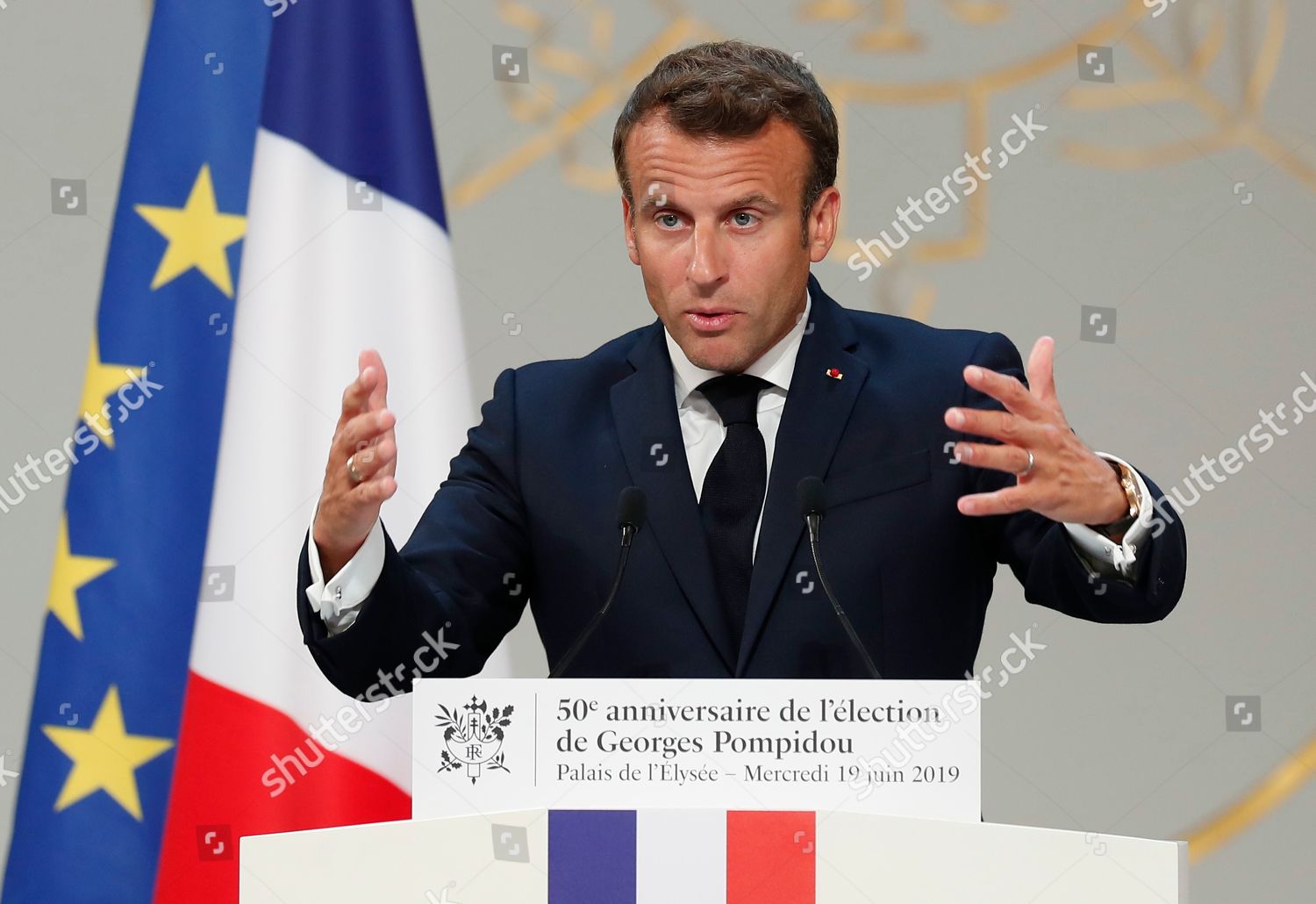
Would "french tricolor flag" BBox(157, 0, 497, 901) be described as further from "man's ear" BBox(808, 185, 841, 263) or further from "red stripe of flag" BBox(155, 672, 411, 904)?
"man's ear" BBox(808, 185, 841, 263)

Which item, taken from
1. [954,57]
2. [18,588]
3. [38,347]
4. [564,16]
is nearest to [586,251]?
[564,16]

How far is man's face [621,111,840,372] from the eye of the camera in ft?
6.40

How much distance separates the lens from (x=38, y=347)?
3209mm

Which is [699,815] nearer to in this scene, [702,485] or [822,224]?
[702,485]

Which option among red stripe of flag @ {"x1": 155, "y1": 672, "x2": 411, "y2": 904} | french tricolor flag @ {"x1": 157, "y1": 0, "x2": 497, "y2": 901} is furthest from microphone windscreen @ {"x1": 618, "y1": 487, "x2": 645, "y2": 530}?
red stripe of flag @ {"x1": 155, "y1": 672, "x2": 411, "y2": 904}

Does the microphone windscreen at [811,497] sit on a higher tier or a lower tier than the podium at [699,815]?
higher

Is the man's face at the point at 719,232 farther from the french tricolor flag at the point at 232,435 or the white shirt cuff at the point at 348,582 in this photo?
the french tricolor flag at the point at 232,435

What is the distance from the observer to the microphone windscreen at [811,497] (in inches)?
65.4

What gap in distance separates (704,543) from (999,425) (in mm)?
521

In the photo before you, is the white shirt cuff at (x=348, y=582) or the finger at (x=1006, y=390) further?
the white shirt cuff at (x=348, y=582)

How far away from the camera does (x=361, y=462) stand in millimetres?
1556

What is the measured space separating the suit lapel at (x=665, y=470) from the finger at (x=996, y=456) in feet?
1.63

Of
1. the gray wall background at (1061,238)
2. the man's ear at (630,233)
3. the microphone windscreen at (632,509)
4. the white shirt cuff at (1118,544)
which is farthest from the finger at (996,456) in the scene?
the gray wall background at (1061,238)

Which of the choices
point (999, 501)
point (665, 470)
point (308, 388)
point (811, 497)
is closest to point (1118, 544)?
point (999, 501)
